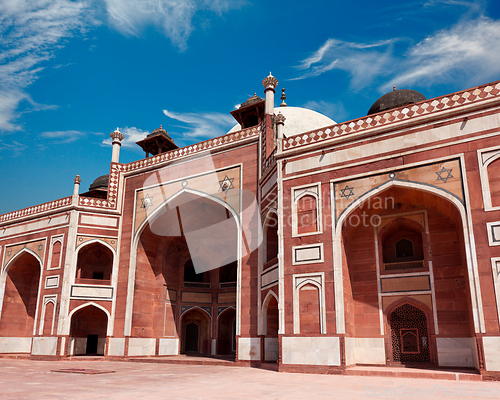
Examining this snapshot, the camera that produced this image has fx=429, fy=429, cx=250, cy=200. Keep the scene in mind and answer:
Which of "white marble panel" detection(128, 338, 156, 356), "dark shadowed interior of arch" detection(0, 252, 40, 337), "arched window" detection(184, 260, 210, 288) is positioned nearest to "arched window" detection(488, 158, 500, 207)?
"white marble panel" detection(128, 338, 156, 356)

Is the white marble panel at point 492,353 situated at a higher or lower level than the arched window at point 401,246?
lower

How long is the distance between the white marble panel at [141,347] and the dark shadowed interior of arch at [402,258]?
8.53 m

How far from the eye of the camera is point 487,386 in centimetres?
753

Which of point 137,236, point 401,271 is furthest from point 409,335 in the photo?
point 137,236

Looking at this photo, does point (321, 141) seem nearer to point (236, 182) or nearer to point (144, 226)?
point (236, 182)

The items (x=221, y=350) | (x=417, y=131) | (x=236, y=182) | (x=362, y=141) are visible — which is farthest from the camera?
(x=221, y=350)

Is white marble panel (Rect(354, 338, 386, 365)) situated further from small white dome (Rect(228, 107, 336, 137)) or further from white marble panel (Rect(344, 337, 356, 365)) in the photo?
small white dome (Rect(228, 107, 336, 137))

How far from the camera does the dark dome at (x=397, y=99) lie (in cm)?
1623

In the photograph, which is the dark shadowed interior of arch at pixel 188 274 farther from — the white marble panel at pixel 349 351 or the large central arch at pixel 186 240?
the white marble panel at pixel 349 351

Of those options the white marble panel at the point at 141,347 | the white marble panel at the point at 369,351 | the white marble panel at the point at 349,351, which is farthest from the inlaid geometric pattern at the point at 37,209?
the white marble panel at the point at 369,351

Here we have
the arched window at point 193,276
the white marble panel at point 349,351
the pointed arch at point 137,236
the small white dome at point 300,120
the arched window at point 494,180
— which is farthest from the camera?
the small white dome at point 300,120

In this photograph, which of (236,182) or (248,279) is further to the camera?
(236,182)

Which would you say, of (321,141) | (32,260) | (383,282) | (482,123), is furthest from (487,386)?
(32,260)

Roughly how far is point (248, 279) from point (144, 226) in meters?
5.41
